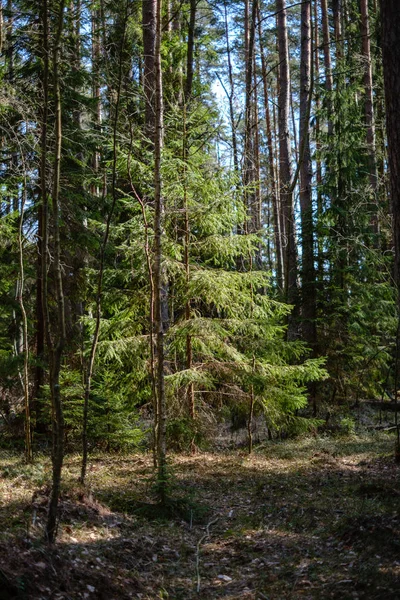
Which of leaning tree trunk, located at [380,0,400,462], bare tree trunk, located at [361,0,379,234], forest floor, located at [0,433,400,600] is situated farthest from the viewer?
bare tree trunk, located at [361,0,379,234]

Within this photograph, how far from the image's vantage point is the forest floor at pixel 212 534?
4969 mm

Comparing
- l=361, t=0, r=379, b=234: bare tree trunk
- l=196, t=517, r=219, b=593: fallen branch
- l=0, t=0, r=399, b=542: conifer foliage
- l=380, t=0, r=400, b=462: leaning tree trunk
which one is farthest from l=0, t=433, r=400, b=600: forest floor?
l=361, t=0, r=379, b=234: bare tree trunk

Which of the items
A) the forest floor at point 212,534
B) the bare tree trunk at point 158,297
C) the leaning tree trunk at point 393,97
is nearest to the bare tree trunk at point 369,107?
the forest floor at point 212,534

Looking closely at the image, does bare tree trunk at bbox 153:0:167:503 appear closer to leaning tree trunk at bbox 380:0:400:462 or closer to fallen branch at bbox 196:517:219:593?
fallen branch at bbox 196:517:219:593

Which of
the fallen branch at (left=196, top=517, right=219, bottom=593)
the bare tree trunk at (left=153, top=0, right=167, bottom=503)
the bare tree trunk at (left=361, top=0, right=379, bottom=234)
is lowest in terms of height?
the fallen branch at (left=196, top=517, right=219, bottom=593)

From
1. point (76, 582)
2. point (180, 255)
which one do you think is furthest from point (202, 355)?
point (76, 582)

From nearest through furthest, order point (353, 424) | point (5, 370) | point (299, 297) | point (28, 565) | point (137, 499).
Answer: point (28, 565)
point (137, 499)
point (5, 370)
point (353, 424)
point (299, 297)

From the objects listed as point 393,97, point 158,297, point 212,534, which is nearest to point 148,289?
point 158,297

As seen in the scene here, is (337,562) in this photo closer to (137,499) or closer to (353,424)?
(137,499)

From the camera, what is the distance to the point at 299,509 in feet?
25.8

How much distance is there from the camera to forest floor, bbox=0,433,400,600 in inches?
196

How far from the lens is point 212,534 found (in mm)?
7129

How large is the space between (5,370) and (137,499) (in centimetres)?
444

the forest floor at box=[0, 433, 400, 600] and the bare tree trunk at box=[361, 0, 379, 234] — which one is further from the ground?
the bare tree trunk at box=[361, 0, 379, 234]
